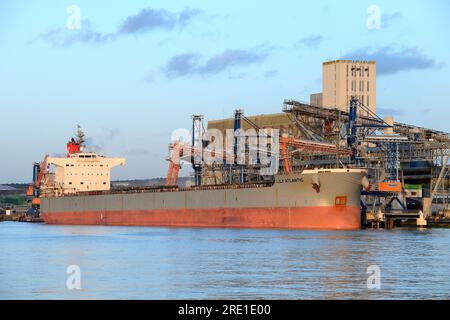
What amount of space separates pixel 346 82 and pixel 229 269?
73.2m

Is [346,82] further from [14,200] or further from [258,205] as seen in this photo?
[14,200]

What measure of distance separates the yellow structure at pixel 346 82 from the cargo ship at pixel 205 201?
29.8 meters

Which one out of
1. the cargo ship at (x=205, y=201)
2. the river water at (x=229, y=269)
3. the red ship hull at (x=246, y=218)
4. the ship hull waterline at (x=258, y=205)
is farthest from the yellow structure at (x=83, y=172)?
the river water at (x=229, y=269)

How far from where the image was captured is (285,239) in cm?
4275

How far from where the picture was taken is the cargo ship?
2115 inches

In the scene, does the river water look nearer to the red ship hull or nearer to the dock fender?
the red ship hull

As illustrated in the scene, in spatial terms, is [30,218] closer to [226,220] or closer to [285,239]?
[226,220]

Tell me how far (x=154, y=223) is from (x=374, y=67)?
46732mm

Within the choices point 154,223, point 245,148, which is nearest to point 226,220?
point 154,223

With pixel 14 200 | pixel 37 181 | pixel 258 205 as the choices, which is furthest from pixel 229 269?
pixel 14 200

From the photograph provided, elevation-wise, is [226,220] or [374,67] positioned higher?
[374,67]

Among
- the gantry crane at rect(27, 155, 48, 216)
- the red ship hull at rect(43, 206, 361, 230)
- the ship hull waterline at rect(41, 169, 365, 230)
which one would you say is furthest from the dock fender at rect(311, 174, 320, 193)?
the gantry crane at rect(27, 155, 48, 216)

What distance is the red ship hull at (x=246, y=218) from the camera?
175 ft

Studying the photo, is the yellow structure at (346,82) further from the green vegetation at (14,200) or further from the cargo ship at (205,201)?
the green vegetation at (14,200)
